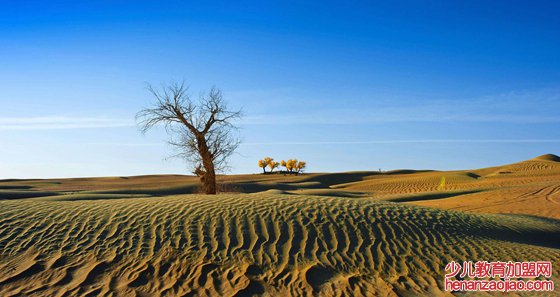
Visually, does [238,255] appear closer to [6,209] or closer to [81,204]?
[81,204]

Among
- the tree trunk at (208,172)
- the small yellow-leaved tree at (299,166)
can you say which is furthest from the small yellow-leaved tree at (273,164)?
the tree trunk at (208,172)

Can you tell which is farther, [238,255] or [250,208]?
[250,208]

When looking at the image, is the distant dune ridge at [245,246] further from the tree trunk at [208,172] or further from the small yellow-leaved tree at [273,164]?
the small yellow-leaved tree at [273,164]

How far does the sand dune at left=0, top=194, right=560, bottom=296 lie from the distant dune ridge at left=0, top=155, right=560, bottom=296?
21 mm

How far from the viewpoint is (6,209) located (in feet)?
31.5

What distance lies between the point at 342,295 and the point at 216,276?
2.07m

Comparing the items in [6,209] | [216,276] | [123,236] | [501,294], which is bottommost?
[501,294]

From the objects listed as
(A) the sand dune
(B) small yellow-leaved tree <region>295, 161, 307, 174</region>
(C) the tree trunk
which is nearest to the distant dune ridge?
(A) the sand dune

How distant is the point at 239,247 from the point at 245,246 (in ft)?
0.42

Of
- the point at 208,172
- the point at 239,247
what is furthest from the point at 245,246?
the point at 208,172

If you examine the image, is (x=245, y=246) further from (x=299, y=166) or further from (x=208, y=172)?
(x=299, y=166)

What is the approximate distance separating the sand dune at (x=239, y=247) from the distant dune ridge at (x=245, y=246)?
21 mm

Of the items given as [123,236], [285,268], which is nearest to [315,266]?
[285,268]

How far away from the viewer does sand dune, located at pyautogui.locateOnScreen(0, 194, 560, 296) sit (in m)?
6.59
